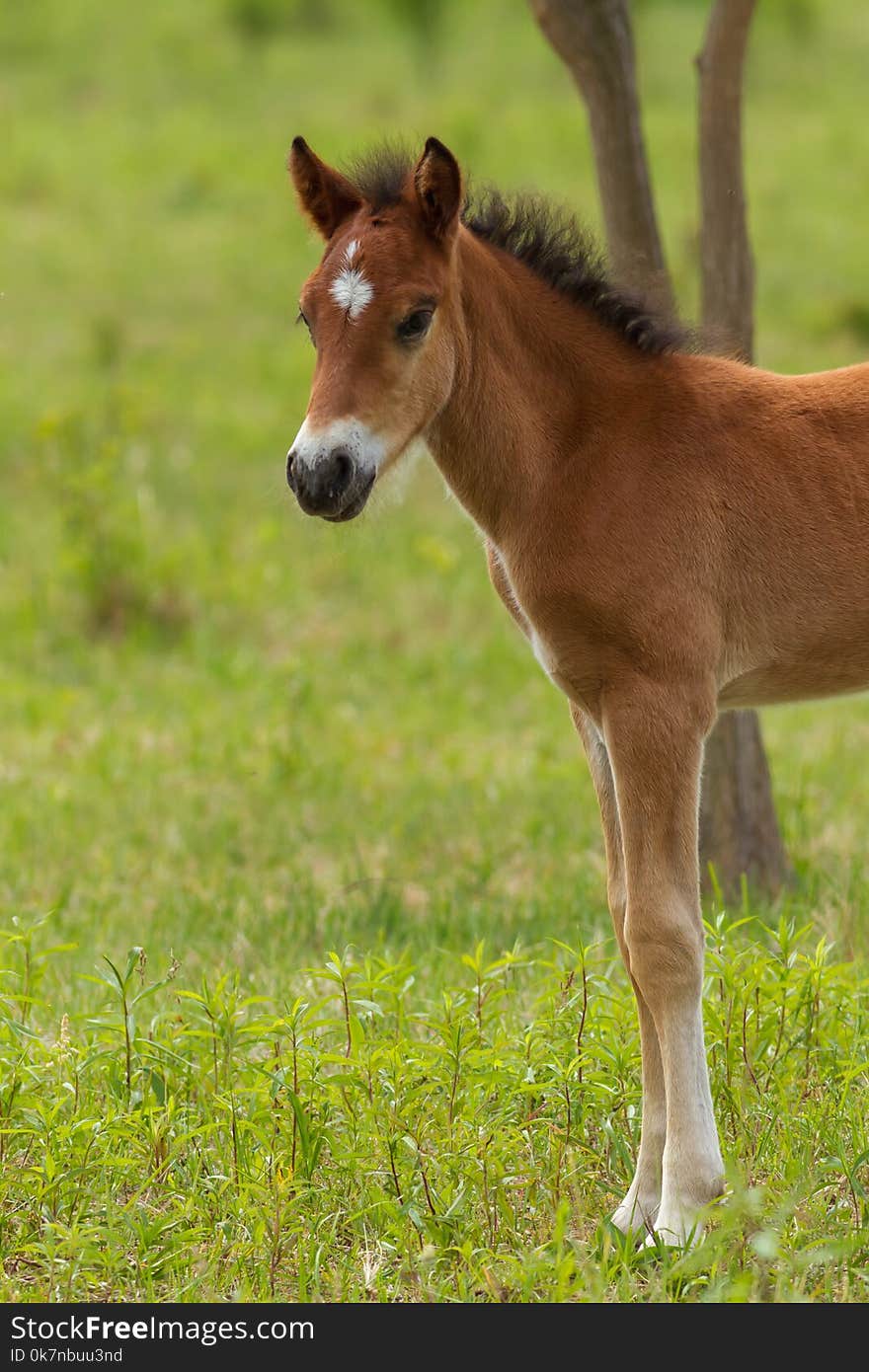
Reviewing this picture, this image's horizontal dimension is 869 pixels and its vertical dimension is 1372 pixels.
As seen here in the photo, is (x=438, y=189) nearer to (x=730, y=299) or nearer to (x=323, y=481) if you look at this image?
(x=323, y=481)

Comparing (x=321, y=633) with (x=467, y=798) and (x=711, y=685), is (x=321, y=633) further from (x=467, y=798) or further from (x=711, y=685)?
(x=711, y=685)

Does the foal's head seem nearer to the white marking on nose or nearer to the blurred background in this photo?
Result: the white marking on nose

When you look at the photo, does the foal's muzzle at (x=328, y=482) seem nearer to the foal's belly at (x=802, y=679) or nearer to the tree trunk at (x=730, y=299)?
the foal's belly at (x=802, y=679)

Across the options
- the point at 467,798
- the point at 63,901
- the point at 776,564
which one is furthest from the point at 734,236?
the point at 63,901

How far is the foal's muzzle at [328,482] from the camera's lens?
3.23m

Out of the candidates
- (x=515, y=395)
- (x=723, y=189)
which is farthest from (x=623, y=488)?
(x=723, y=189)

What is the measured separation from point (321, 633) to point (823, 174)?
11446mm

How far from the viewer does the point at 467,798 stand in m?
6.84

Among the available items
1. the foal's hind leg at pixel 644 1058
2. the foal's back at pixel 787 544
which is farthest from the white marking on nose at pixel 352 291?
the foal's hind leg at pixel 644 1058

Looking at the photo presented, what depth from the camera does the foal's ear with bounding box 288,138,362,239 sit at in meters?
3.57

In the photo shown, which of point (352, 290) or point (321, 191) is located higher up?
point (321, 191)

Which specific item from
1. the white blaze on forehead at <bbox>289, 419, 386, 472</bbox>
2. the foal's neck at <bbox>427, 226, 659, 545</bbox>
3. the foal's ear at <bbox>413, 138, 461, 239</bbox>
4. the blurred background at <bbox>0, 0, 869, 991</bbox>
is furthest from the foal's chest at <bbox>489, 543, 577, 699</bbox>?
the foal's ear at <bbox>413, 138, 461, 239</bbox>

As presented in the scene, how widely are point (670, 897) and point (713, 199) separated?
2.92m

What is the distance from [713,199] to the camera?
213 inches
